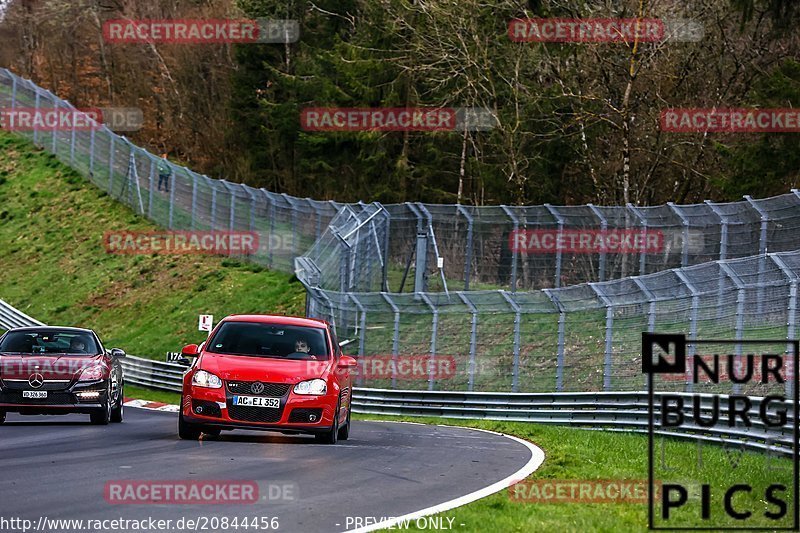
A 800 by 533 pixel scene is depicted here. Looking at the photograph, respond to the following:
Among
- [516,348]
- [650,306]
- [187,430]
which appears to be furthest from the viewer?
[516,348]

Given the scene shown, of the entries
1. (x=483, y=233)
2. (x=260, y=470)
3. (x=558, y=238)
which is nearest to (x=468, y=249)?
(x=483, y=233)

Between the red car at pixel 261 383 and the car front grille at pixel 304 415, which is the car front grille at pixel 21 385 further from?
the car front grille at pixel 304 415

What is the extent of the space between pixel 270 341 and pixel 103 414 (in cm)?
445

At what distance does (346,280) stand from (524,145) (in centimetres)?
1048

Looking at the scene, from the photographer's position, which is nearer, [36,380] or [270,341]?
[270,341]

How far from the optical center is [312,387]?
659 inches

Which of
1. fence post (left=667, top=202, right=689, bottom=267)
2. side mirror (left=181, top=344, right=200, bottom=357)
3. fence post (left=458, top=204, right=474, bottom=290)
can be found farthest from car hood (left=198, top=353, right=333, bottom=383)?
fence post (left=458, top=204, right=474, bottom=290)

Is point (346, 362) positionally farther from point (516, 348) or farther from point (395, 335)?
point (395, 335)

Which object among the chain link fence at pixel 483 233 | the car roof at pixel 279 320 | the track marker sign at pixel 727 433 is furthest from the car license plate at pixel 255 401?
the chain link fence at pixel 483 233

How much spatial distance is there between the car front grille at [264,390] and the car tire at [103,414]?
5.13m

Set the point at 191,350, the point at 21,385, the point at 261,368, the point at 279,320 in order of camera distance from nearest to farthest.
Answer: the point at 261,368 → the point at 191,350 → the point at 279,320 → the point at 21,385

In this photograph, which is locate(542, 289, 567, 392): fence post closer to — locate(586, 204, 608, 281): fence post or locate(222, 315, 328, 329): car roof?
locate(586, 204, 608, 281): fence post

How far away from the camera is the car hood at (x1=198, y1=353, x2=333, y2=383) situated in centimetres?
1655

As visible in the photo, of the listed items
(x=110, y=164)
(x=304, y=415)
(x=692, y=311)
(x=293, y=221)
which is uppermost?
(x=110, y=164)
